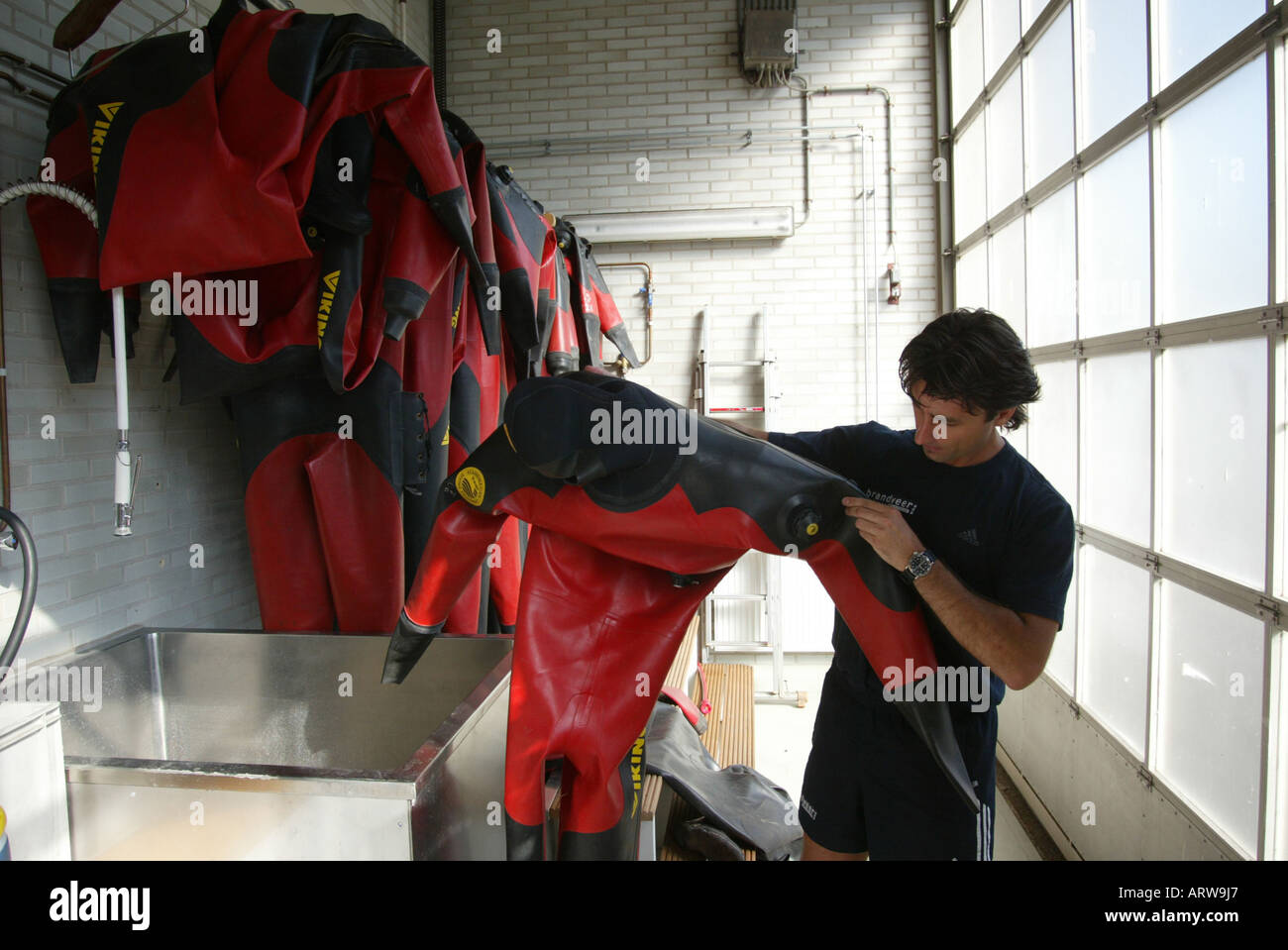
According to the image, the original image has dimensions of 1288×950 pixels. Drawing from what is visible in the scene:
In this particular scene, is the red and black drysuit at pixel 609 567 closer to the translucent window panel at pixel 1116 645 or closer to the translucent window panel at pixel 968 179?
the translucent window panel at pixel 1116 645

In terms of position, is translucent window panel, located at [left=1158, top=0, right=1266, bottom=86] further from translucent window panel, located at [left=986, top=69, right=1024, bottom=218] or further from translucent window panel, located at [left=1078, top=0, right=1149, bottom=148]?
translucent window panel, located at [left=986, top=69, right=1024, bottom=218]

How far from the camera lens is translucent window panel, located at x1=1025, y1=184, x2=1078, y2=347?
2.95 metres

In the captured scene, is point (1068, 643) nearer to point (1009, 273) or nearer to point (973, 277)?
point (1009, 273)

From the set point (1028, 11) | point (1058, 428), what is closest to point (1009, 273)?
point (1058, 428)

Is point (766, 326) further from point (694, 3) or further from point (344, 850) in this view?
point (344, 850)

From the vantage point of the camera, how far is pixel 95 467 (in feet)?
6.12

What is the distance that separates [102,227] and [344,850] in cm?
128

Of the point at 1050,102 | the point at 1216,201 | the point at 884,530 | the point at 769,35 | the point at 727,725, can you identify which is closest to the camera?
the point at 884,530

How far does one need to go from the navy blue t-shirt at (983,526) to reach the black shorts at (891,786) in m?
0.07

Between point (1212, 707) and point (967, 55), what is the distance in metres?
3.61

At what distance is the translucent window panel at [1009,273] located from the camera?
3.50 metres

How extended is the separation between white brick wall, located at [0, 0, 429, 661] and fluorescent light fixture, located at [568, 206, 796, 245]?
2.48 metres

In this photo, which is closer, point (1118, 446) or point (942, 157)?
point (1118, 446)
